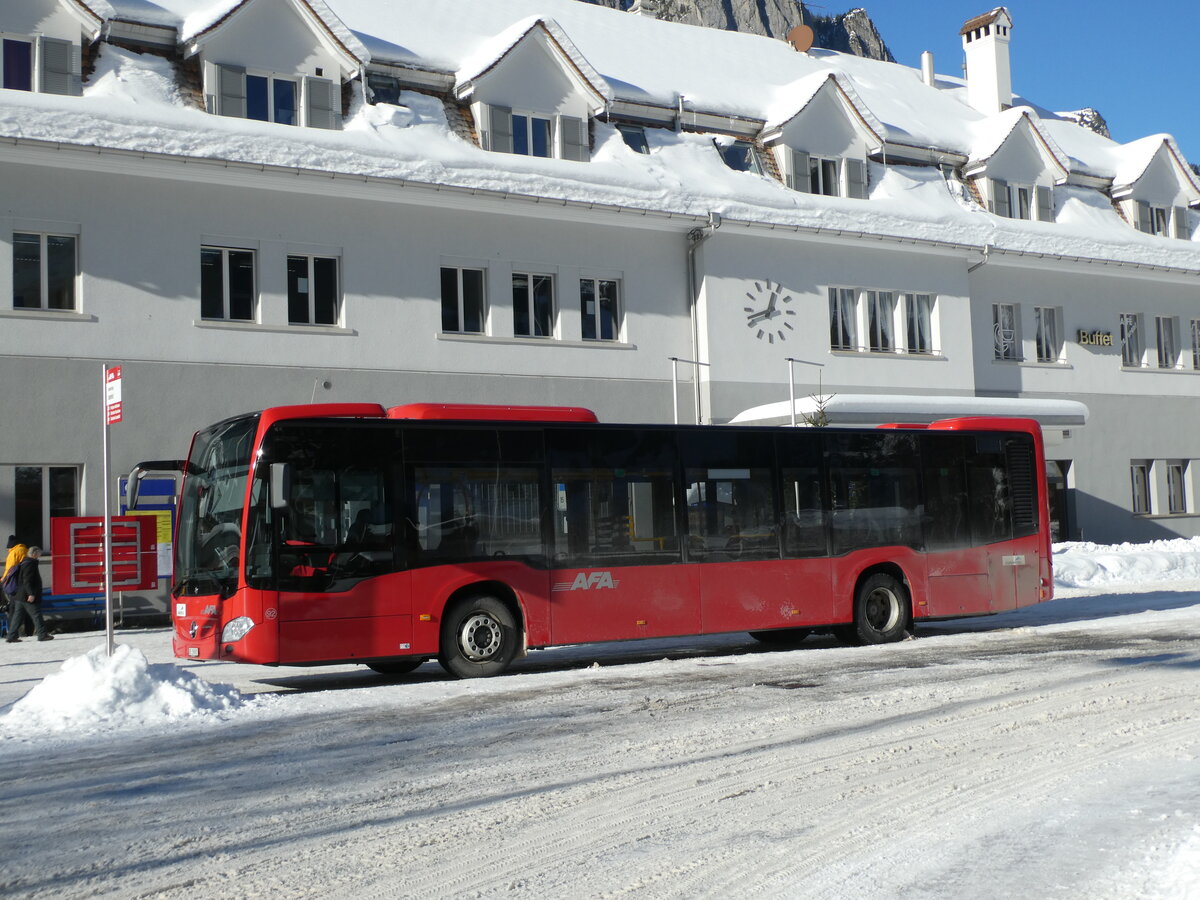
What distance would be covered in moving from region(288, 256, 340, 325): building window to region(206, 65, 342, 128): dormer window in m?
2.41

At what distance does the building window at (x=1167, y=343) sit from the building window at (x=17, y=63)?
27824 millimetres

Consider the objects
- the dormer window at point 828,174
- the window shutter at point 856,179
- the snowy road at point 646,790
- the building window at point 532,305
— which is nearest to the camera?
the snowy road at point 646,790

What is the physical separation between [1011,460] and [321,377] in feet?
38.0

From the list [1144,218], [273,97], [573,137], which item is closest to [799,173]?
[573,137]

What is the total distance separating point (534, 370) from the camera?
24.4 metres

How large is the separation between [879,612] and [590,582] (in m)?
4.40

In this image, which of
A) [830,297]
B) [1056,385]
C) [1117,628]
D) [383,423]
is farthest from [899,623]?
[1056,385]

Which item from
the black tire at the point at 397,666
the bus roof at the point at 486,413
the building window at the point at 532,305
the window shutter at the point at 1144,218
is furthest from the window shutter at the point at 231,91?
the window shutter at the point at 1144,218

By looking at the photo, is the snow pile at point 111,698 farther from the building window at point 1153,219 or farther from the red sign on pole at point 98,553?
the building window at point 1153,219

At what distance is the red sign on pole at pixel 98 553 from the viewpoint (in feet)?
62.0

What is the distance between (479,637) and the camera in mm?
13148

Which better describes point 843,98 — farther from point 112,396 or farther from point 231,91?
point 112,396

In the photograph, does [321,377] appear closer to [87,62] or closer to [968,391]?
[87,62]

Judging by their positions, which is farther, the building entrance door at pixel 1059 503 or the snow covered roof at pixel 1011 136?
→ the building entrance door at pixel 1059 503
